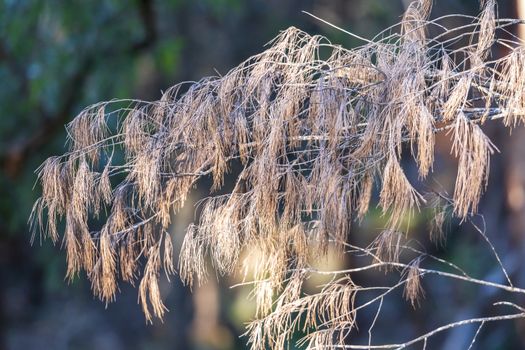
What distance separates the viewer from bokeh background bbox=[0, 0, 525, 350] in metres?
7.76

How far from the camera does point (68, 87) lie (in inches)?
309

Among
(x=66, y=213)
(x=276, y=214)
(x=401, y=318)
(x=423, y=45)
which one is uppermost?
(x=423, y=45)

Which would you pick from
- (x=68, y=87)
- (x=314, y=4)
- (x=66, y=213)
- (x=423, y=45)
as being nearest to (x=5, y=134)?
(x=68, y=87)

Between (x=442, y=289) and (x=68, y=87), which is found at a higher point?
(x=68, y=87)


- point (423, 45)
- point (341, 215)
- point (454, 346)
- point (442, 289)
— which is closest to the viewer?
point (341, 215)

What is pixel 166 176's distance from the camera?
3.33 m

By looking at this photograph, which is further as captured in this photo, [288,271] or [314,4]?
[314,4]

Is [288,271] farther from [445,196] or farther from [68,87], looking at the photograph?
[68,87]

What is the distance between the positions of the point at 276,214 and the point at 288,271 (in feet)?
0.68

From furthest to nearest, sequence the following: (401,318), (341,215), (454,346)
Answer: (401,318), (454,346), (341,215)

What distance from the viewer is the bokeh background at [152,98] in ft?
25.5

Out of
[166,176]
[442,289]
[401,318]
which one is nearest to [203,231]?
[166,176]

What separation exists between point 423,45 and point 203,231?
1006mm

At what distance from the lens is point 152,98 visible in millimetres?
10727
